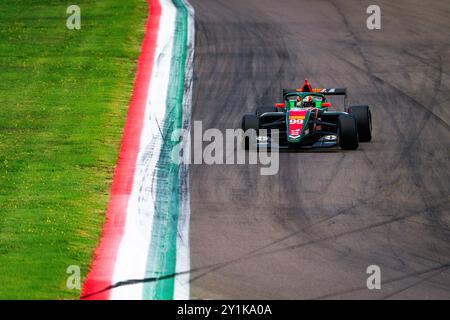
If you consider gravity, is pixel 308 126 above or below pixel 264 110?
below

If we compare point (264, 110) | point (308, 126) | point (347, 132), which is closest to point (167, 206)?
point (308, 126)

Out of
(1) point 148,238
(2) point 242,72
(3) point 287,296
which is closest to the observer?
(3) point 287,296

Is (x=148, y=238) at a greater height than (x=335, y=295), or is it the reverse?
(x=148, y=238)

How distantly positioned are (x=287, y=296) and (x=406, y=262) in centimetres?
208

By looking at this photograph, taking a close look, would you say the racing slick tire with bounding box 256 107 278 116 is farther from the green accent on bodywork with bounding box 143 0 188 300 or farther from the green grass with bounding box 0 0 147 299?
the green grass with bounding box 0 0 147 299

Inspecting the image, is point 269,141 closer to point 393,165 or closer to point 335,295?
point 393,165

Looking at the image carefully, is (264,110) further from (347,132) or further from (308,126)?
(347,132)

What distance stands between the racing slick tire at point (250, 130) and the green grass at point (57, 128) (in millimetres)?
2371

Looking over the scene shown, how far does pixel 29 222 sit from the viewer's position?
15.2m

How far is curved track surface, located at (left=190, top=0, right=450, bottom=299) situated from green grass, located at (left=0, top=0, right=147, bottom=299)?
5.48 feet

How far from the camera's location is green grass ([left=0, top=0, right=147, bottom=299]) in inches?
549

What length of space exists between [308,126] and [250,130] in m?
1.06

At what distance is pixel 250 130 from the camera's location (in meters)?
19.6
